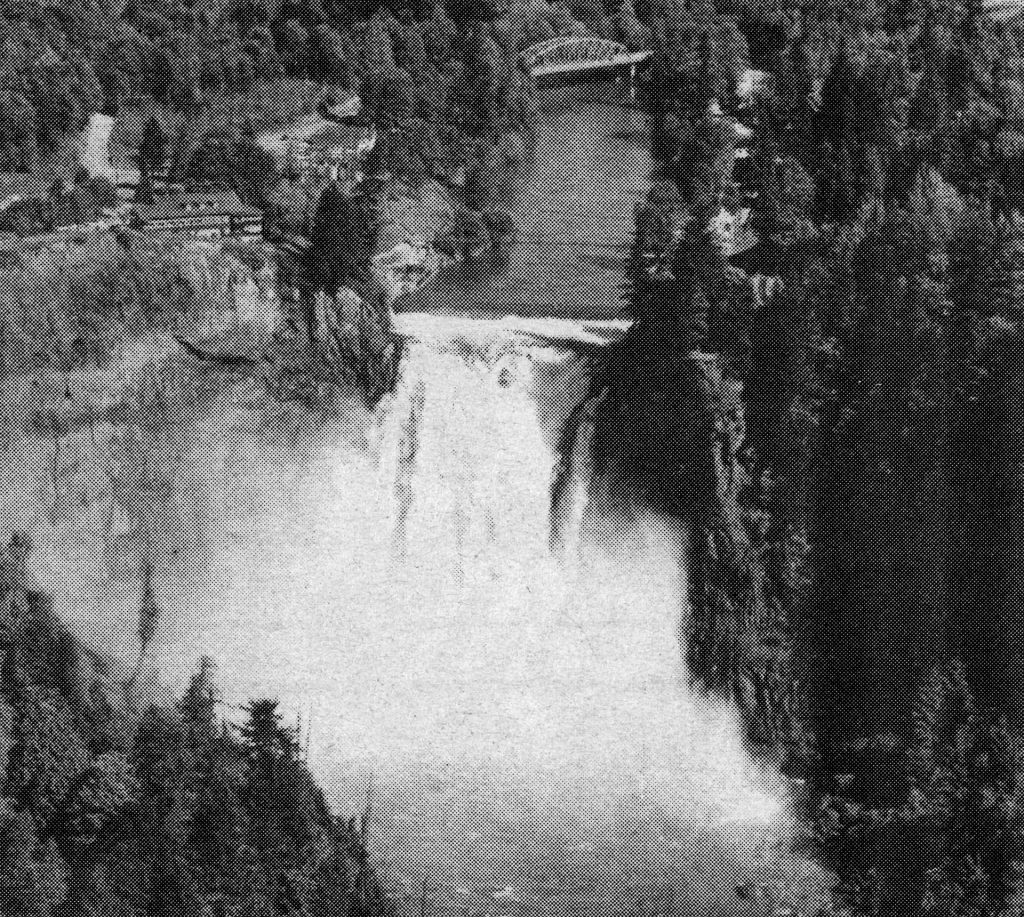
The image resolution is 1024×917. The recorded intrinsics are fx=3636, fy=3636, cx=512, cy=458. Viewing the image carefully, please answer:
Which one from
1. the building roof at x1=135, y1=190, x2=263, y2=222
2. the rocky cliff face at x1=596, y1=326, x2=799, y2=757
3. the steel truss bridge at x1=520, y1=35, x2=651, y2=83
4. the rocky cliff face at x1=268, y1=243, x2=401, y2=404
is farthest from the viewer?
the steel truss bridge at x1=520, y1=35, x2=651, y2=83

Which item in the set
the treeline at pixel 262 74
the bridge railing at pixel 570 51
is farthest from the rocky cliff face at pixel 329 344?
the bridge railing at pixel 570 51

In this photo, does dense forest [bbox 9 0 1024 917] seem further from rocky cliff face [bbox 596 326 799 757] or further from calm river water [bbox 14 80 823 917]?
calm river water [bbox 14 80 823 917]

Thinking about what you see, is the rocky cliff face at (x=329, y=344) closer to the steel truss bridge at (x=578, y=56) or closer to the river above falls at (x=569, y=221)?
the river above falls at (x=569, y=221)

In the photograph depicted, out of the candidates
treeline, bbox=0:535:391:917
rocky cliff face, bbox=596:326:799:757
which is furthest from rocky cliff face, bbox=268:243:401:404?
treeline, bbox=0:535:391:917

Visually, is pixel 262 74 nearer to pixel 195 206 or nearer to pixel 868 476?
pixel 195 206

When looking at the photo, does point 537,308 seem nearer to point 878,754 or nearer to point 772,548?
point 772,548
